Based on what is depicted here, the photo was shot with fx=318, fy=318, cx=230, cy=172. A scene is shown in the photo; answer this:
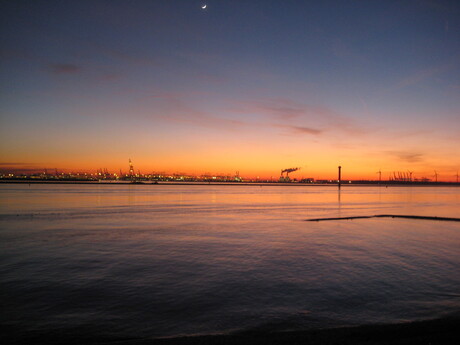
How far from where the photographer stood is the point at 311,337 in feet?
17.6

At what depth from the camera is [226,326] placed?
6.94 metres

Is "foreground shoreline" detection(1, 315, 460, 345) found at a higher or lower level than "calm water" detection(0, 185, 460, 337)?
higher

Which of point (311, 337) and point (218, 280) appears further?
point (218, 280)

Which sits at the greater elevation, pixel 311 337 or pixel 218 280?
pixel 311 337

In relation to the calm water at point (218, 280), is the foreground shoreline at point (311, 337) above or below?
above

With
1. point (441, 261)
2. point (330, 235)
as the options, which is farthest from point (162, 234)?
point (441, 261)

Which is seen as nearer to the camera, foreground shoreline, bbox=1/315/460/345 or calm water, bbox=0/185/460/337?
foreground shoreline, bbox=1/315/460/345

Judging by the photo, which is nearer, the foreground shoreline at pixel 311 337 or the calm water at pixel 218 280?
the foreground shoreline at pixel 311 337

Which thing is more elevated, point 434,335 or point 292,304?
point 434,335

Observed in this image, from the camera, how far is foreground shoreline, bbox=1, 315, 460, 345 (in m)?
5.15

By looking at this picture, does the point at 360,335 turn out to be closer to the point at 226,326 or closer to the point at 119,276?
the point at 226,326

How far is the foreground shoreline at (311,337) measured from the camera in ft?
16.9

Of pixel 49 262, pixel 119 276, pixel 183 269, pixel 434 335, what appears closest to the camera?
pixel 434 335

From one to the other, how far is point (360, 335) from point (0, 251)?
15.5m
